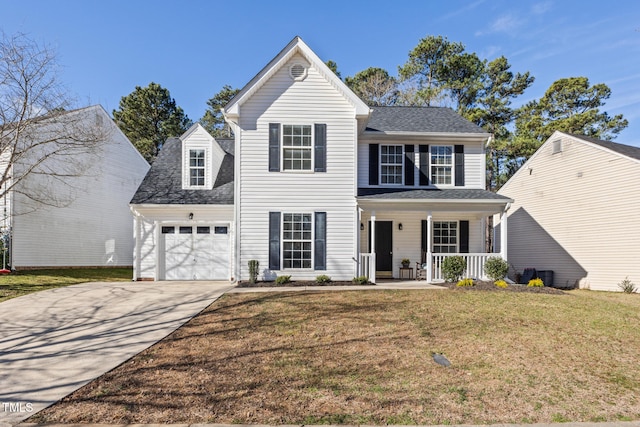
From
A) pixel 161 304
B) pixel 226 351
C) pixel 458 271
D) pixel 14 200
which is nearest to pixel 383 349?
pixel 226 351

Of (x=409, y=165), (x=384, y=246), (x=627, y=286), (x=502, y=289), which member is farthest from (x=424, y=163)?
(x=627, y=286)

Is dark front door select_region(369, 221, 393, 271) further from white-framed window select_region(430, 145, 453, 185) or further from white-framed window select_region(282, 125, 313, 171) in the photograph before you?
white-framed window select_region(282, 125, 313, 171)

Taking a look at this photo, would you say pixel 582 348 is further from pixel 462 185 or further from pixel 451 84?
pixel 451 84

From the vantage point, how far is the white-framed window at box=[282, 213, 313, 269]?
12.8m

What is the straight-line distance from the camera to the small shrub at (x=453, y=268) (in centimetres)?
1291

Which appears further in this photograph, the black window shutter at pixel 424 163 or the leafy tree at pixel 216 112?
the leafy tree at pixel 216 112

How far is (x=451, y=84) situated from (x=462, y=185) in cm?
1669

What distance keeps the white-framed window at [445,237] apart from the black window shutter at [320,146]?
5.58 m

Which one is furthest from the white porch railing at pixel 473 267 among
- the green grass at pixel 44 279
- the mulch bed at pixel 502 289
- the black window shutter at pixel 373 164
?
the green grass at pixel 44 279

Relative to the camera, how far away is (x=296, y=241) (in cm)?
1286

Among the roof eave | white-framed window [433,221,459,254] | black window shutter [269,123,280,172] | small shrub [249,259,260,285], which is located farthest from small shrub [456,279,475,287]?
black window shutter [269,123,280,172]

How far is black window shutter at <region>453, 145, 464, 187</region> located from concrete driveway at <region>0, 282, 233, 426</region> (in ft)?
32.3

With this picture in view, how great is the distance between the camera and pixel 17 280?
1352 centimetres

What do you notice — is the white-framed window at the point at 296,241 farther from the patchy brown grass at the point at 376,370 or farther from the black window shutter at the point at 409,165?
the black window shutter at the point at 409,165
